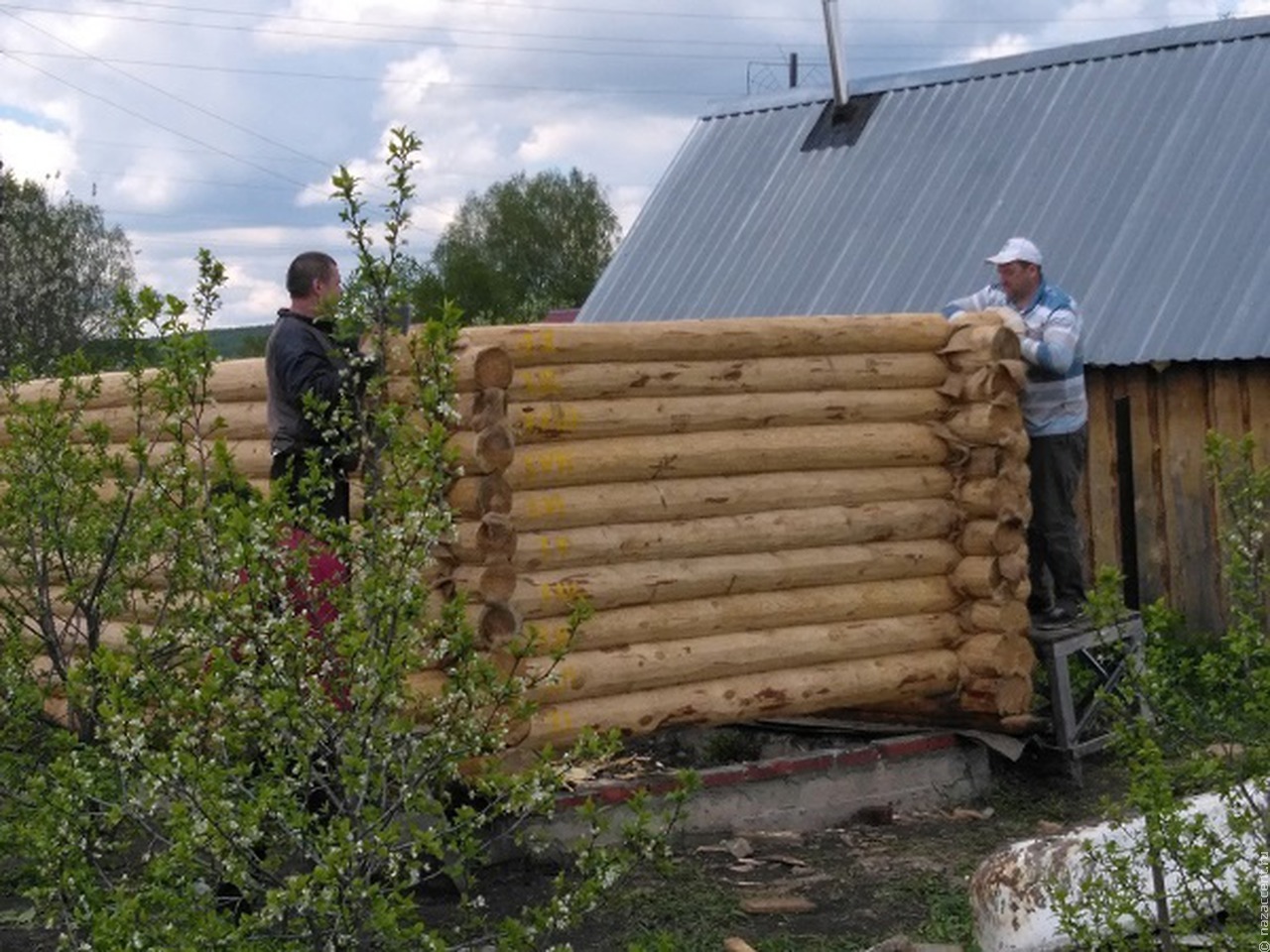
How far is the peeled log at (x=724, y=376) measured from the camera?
809cm

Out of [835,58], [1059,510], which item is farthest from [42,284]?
[1059,510]

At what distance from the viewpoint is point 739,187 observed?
18.1m

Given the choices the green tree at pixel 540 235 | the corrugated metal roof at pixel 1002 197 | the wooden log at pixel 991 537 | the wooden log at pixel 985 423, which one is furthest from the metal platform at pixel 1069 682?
the green tree at pixel 540 235

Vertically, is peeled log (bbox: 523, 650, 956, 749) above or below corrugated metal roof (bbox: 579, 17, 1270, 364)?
below

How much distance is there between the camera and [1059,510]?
9750 mm

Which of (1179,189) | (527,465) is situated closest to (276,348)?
(527,465)

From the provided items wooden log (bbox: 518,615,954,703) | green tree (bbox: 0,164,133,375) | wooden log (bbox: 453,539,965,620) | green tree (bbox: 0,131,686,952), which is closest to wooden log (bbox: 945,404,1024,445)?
wooden log (bbox: 453,539,965,620)

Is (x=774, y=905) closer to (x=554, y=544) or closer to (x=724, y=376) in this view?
(x=554, y=544)

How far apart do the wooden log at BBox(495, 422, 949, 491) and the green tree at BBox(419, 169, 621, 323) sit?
68681 millimetres

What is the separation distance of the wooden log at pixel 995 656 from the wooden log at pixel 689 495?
2.28 ft

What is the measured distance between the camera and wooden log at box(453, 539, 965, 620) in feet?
26.1

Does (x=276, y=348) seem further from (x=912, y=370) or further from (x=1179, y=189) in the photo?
(x=1179, y=189)

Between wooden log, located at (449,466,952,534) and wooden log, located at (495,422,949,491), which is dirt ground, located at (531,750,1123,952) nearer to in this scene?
wooden log, located at (449,466,952,534)

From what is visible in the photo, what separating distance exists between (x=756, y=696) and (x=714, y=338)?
1.50 metres
